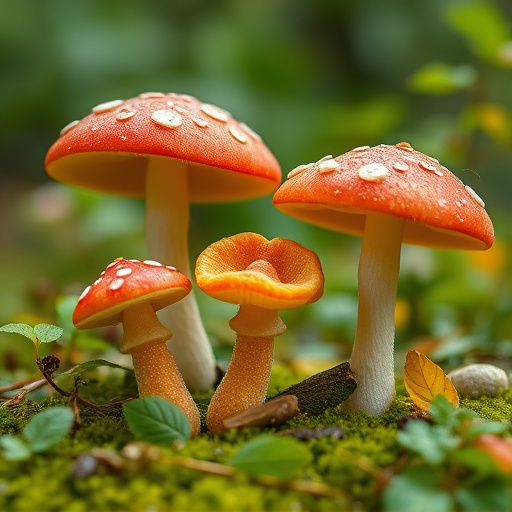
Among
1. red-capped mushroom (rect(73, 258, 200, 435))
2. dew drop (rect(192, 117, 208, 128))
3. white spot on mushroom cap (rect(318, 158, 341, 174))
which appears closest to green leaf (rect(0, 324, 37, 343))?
red-capped mushroom (rect(73, 258, 200, 435))

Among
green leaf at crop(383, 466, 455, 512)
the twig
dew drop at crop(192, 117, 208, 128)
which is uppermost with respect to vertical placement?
dew drop at crop(192, 117, 208, 128)

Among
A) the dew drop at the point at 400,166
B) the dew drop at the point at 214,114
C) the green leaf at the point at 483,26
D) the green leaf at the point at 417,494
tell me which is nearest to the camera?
the green leaf at the point at 417,494

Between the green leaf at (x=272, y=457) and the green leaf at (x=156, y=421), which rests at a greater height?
the green leaf at (x=272, y=457)

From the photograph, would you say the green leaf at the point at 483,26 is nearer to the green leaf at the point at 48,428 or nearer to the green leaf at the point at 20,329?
the green leaf at the point at 20,329

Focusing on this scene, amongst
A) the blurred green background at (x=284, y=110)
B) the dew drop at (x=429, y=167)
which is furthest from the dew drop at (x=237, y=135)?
the blurred green background at (x=284, y=110)

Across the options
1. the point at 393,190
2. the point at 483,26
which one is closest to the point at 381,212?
the point at 393,190

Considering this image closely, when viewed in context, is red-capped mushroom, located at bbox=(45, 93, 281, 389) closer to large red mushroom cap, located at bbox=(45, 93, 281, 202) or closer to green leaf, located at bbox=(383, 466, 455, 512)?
large red mushroom cap, located at bbox=(45, 93, 281, 202)

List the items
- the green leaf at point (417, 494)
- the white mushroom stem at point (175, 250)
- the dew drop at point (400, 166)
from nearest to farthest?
1. the green leaf at point (417, 494)
2. the dew drop at point (400, 166)
3. the white mushroom stem at point (175, 250)
